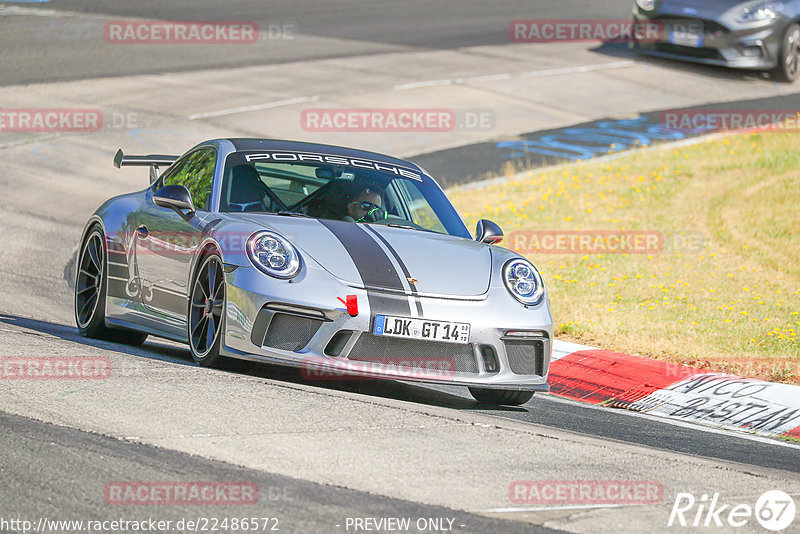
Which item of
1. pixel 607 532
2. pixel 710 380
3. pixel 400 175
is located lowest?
pixel 710 380

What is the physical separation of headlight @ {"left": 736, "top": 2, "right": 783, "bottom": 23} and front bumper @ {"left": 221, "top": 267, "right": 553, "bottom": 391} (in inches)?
640

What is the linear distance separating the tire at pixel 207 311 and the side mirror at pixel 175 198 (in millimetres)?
429

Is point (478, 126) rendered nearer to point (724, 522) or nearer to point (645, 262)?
point (645, 262)

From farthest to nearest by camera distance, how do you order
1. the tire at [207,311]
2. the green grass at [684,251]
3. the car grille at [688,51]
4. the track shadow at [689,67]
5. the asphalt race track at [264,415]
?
the track shadow at [689,67], the car grille at [688,51], the green grass at [684,251], the tire at [207,311], the asphalt race track at [264,415]

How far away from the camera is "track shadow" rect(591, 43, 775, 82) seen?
2353 centimetres

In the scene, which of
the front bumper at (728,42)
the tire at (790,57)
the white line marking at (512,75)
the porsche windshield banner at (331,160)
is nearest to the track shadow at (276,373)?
the porsche windshield banner at (331,160)

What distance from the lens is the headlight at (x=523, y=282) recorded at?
7.21 meters

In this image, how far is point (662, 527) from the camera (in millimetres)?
4578

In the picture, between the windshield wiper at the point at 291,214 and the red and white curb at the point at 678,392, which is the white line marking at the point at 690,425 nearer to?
the red and white curb at the point at 678,392

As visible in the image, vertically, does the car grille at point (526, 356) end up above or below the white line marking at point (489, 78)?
below

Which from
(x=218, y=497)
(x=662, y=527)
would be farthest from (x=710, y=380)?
(x=218, y=497)

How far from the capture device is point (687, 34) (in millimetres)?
22328

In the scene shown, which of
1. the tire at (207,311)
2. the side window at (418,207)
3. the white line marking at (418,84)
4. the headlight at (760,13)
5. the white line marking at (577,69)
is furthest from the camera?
the white line marking at (577,69)

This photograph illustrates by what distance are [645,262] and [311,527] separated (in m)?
9.19
